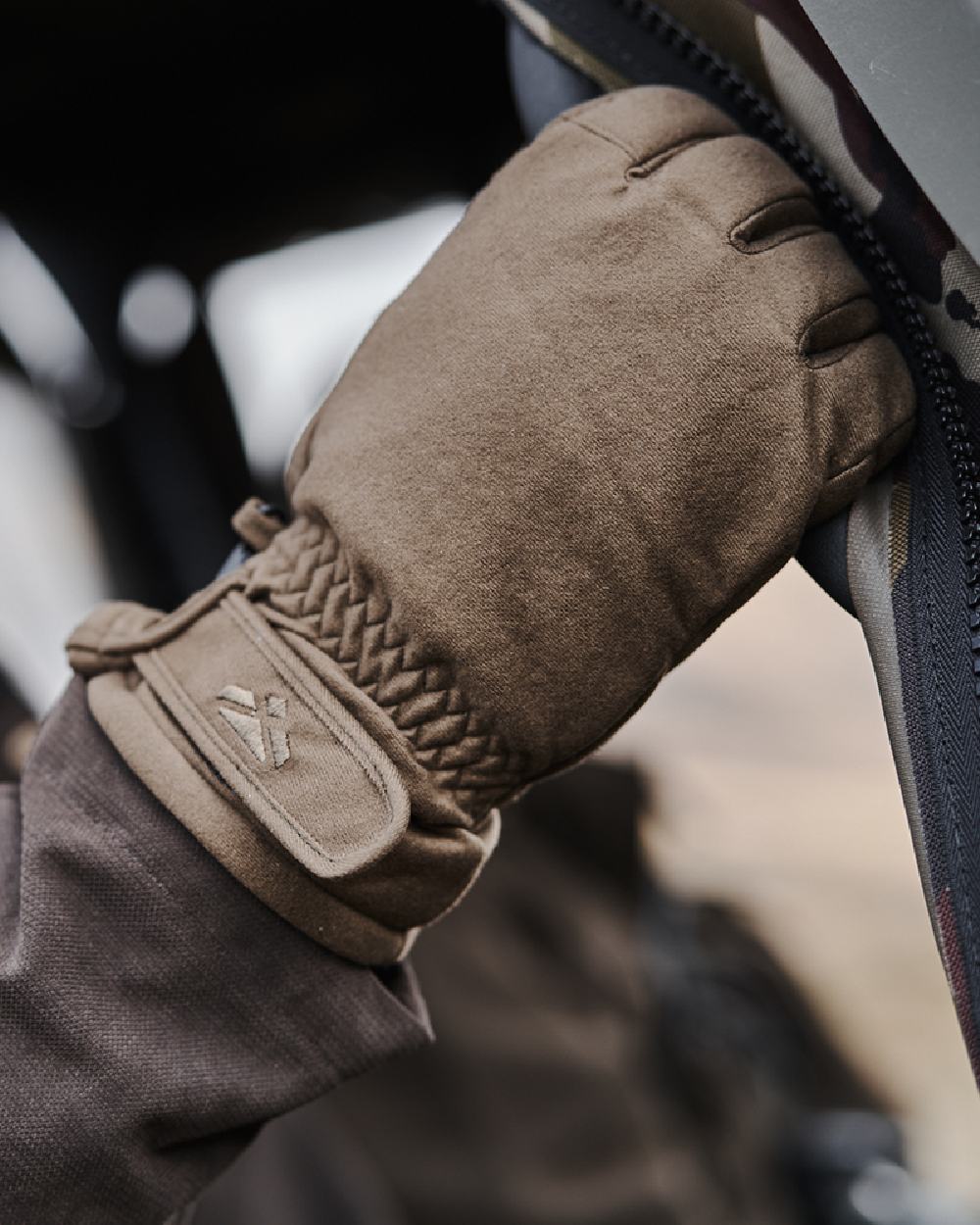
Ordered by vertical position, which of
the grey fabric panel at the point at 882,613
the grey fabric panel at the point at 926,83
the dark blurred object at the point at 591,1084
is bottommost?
the dark blurred object at the point at 591,1084

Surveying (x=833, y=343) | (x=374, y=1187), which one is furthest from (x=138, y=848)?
(x=374, y=1187)

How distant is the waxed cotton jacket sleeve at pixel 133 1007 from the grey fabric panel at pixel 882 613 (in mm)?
239

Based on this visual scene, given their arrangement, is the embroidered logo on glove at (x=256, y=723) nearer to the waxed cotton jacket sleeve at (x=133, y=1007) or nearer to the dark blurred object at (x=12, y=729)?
the waxed cotton jacket sleeve at (x=133, y=1007)

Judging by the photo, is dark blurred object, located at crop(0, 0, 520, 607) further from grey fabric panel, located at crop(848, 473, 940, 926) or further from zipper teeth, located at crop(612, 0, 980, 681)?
grey fabric panel, located at crop(848, 473, 940, 926)

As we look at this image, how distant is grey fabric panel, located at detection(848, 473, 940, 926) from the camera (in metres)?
0.46

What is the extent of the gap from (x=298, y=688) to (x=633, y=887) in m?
1.13

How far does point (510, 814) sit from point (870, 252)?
41.1 inches

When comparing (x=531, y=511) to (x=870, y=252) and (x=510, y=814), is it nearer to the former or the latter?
(x=870, y=252)

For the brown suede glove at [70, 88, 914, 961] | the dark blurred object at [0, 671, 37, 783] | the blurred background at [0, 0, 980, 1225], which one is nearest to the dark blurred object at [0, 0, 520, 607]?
the blurred background at [0, 0, 980, 1225]

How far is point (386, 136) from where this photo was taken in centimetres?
124

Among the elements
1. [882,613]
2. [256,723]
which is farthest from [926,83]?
[256,723]

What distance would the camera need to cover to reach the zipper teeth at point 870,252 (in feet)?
1.48

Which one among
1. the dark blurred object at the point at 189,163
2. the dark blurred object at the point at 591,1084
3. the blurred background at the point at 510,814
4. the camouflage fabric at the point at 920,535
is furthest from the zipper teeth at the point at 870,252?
the dark blurred object at the point at 591,1084

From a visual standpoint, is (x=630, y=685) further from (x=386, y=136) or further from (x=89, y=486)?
(x=89, y=486)
